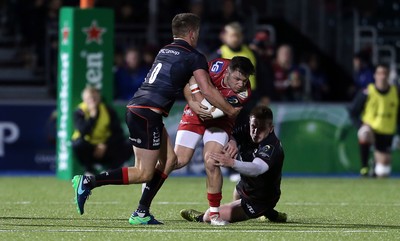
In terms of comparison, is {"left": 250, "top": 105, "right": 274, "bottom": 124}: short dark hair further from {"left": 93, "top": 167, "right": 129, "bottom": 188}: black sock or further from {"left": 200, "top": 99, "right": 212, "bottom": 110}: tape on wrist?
{"left": 93, "top": 167, "right": 129, "bottom": 188}: black sock

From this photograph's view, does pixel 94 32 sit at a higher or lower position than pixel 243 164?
higher

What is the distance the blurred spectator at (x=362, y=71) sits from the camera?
19.8 metres

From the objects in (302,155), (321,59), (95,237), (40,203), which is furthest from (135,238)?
(321,59)

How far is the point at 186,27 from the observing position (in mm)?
9914

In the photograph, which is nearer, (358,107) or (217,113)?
(217,113)

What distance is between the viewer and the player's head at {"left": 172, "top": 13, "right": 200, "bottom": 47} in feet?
32.5

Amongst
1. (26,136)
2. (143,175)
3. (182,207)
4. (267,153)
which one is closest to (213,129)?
(267,153)

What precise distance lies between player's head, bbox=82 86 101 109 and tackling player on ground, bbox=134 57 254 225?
5934 mm

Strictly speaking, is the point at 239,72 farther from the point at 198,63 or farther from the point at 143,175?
the point at 143,175

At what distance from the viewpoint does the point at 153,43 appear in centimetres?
2080

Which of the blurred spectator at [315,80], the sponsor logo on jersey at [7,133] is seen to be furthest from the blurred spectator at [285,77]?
the sponsor logo on jersey at [7,133]

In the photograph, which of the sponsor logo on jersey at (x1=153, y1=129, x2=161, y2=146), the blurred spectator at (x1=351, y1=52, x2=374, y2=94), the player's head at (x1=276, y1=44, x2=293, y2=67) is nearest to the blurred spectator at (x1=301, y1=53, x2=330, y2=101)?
the blurred spectator at (x1=351, y1=52, x2=374, y2=94)

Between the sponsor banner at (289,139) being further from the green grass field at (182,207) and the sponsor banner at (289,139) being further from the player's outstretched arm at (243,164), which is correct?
the player's outstretched arm at (243,164)

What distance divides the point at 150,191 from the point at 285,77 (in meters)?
9.99
